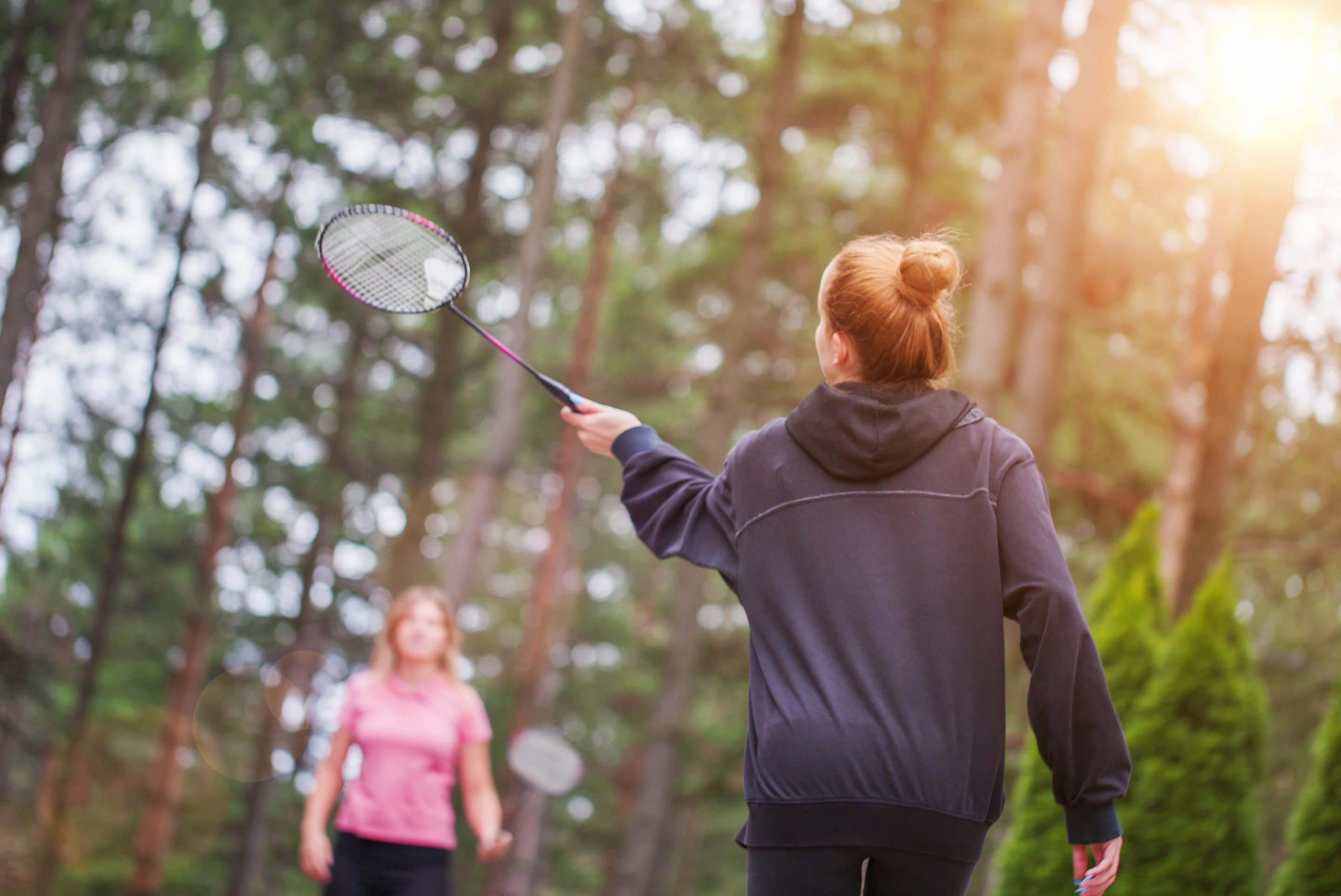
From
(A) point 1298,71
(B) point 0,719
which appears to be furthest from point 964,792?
(B) point 0,719

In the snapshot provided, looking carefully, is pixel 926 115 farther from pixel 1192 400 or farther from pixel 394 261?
pixel 394 261

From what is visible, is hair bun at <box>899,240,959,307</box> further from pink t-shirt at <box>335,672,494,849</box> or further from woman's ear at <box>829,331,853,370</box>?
pink t-shirt at <box>335,672,494,849</box>

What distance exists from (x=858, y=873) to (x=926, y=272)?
1.15 meters

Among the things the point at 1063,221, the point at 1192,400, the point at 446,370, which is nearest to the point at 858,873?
the point at 1063,221

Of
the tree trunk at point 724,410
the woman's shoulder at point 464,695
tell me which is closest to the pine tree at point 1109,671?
the woman's shoulder at point 464,695

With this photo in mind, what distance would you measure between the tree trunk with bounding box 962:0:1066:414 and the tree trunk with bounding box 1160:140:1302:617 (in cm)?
184

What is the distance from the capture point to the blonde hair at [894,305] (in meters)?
2.16

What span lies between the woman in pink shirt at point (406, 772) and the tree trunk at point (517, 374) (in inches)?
205

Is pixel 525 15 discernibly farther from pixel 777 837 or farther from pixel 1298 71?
pixel 777 837

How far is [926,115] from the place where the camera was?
46.3 ft

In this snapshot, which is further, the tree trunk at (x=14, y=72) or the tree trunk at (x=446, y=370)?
the tree trunk at (x=446, y=370)

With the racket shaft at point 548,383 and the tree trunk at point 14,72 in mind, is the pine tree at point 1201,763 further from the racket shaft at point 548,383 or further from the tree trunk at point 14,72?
the tree trunk at point 14,72

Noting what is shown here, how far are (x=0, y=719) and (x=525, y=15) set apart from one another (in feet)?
34.5

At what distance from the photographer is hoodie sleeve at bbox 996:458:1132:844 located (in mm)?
2068
